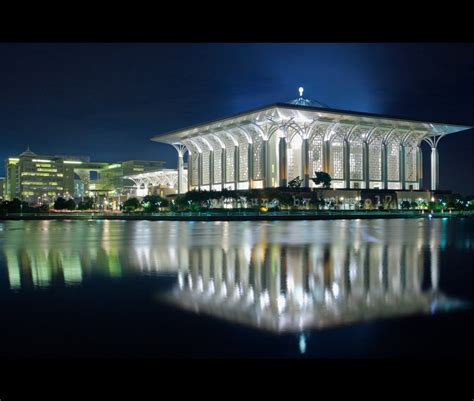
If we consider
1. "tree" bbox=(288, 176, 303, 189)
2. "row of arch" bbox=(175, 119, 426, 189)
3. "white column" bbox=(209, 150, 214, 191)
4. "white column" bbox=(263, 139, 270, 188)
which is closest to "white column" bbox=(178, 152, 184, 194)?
"white column" bbox=(209, 150, 214, 191)

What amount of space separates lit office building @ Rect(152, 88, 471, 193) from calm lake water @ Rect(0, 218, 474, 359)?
154 feet

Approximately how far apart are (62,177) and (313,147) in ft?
278

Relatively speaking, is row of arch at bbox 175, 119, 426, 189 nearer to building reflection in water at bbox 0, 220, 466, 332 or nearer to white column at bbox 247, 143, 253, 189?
white column at bbox 247, 143, 253, 189

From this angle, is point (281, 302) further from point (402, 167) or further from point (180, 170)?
point (180, 170)

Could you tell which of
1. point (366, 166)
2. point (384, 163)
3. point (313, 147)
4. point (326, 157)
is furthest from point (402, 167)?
A: point (313, 147)

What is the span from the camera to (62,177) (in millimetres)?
124375

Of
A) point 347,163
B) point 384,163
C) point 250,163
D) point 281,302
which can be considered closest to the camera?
point 281,302

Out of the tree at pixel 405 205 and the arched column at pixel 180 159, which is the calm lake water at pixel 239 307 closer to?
the tree at pixel 405 205

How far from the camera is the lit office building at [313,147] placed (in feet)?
193

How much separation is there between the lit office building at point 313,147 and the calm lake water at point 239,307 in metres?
46.8

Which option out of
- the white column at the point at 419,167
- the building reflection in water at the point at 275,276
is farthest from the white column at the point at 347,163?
the building reflection in water at the point at 275,276

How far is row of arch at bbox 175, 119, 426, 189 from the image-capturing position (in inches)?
2352

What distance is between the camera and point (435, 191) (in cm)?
6612
